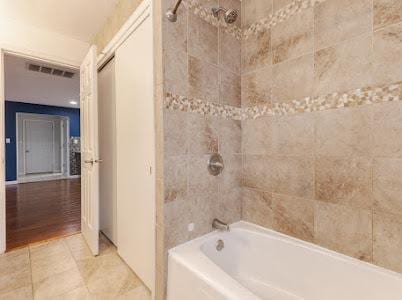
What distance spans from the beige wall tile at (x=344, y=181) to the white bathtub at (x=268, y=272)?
321mm

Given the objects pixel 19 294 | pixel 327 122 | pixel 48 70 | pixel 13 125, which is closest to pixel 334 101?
pixel 327 122

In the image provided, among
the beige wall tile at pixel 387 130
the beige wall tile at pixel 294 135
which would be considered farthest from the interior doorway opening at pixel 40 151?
the beige wall tile at pixel 387 130

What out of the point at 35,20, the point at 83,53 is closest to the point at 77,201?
the point at 83,53

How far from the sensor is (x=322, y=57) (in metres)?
1.23

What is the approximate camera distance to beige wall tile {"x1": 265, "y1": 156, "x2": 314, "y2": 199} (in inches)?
51.2

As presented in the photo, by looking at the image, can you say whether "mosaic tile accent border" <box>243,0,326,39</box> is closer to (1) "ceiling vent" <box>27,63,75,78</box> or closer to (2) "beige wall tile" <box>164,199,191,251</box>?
(2) "beige wall tile" <box>164,199,191,251</box>

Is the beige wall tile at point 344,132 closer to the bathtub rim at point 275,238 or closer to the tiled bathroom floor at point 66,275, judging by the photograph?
the bathtub rim at point 275,238

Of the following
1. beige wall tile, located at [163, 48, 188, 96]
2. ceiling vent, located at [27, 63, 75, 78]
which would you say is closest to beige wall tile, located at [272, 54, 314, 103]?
beige wall tile, located at [163, 48, 188, 96]

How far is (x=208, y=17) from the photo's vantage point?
1446mm

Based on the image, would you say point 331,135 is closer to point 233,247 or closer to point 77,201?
point 233,247

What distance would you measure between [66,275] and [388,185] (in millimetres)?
2261

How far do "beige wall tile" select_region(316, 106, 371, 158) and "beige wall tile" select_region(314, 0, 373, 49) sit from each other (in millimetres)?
404

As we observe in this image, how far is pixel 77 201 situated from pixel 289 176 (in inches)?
147

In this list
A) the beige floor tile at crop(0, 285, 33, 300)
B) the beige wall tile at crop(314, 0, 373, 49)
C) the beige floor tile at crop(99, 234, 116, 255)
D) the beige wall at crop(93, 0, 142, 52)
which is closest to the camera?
the beige wall tile at crop(314, 0, 373, 49)
